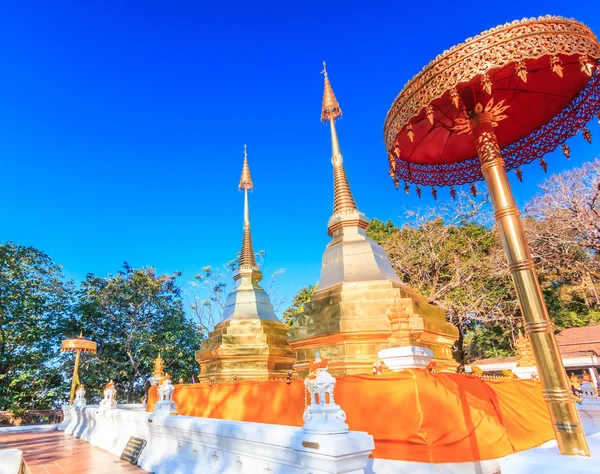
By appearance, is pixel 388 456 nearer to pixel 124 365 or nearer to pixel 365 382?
pixel 365 382

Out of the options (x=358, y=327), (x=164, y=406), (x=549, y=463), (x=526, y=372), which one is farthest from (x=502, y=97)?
(x=164, y=406)

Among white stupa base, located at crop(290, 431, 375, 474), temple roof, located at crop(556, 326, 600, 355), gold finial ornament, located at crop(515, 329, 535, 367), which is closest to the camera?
white stupa base, located at crop(290, 431, 375, 474)

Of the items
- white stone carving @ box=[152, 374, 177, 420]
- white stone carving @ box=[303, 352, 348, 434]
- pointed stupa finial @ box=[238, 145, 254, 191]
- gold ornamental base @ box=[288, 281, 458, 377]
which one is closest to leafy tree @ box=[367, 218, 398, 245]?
pointed stupa finial @ box=[238, 145, 254, 191]

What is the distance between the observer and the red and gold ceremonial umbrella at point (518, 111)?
348 cm

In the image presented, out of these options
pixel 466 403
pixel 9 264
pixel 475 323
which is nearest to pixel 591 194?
pixel 475 323

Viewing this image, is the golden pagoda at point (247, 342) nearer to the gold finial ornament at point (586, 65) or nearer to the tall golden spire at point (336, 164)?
the tall golden spire at point (336, 164)

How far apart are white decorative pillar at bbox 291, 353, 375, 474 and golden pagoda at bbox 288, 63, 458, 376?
3.35m

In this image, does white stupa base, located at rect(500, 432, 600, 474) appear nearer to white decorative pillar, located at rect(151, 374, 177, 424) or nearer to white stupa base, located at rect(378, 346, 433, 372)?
white stupa base, located at rect(378, 346, 433, 372)

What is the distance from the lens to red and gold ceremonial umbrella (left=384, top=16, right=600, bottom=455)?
3.48 metres

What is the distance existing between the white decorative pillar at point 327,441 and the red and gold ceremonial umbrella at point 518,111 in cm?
176

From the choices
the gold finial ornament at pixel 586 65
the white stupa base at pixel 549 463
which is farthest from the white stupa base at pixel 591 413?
the gold finial ornament at pixel 586 65

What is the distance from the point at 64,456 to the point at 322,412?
28.9ft

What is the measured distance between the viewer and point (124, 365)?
80.6 ft

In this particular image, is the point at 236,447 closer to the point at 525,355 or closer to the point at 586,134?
the point at 586,134
